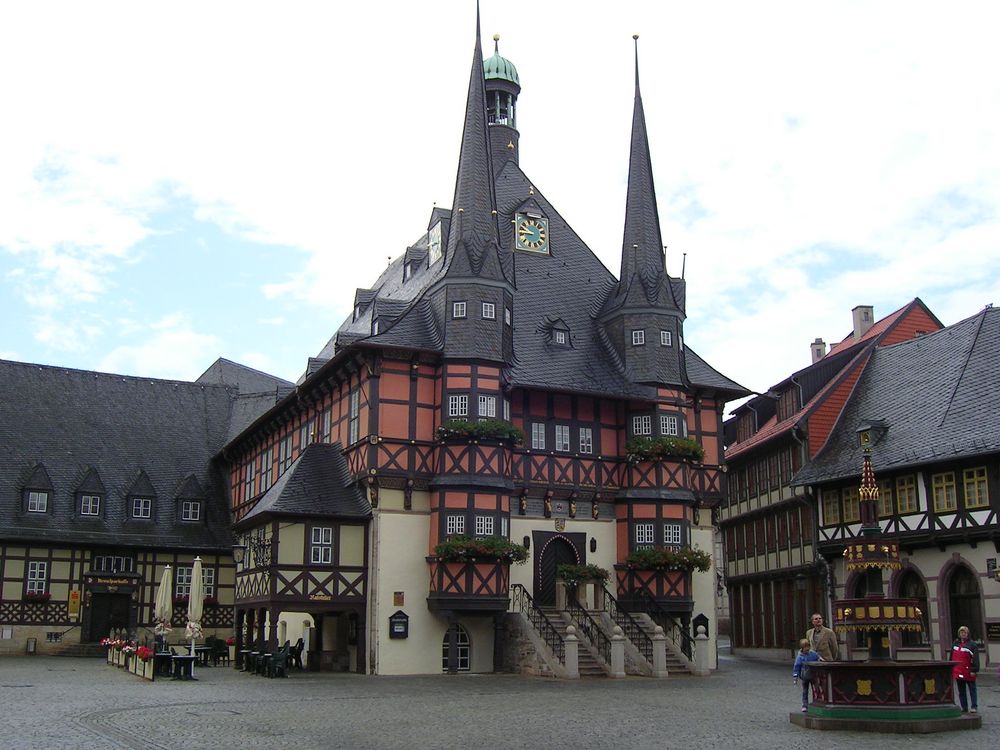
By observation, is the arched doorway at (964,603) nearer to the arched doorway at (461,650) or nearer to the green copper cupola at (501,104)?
the arched doorway at (461,650)

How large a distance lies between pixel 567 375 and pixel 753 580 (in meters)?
17.2

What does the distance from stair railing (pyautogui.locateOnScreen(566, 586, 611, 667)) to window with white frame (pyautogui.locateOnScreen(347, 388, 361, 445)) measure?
329 inches

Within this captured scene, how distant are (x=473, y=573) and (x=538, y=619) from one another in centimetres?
254

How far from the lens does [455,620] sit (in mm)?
35625

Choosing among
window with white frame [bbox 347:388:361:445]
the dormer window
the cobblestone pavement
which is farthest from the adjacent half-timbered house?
the dormer window

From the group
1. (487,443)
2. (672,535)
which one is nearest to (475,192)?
(487,443)

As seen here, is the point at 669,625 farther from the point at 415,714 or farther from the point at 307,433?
the point at 415,714

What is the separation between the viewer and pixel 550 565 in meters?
38.4

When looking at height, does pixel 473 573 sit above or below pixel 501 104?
below

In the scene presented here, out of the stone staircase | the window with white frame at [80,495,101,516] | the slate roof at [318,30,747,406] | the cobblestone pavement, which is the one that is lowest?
the cobblestone pavement

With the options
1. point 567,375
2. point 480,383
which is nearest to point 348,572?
point 480,383

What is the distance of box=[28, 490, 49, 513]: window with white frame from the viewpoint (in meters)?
50.1

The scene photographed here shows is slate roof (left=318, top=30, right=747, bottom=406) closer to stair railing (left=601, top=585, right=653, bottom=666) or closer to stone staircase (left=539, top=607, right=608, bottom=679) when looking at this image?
stair railing (left=601, top=585, right=653, bottom=666)

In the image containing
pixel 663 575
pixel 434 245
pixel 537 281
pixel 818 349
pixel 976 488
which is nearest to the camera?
pixel 976 488
